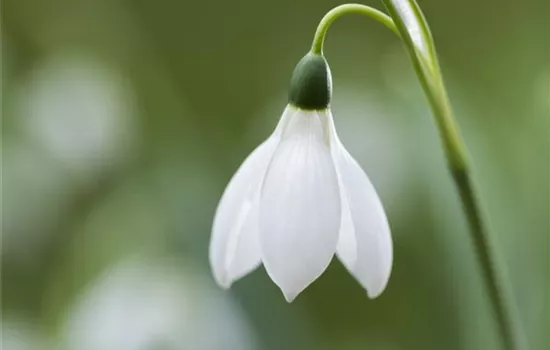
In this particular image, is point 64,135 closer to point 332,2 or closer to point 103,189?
point 103,189

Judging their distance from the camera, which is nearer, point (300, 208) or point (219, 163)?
point (300, 208)

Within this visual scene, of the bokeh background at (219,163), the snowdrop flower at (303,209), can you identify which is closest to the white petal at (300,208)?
the snowdrop flower at (303,209)

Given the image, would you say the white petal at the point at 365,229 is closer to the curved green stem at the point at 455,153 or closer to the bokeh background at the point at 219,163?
the curved green stem at the point at 455,153

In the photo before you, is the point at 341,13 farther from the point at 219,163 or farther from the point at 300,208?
the point at 219,163

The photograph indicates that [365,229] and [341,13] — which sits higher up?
[341,13]

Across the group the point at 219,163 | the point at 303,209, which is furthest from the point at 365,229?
the point at 219,163

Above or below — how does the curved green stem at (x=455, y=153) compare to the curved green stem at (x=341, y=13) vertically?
below
